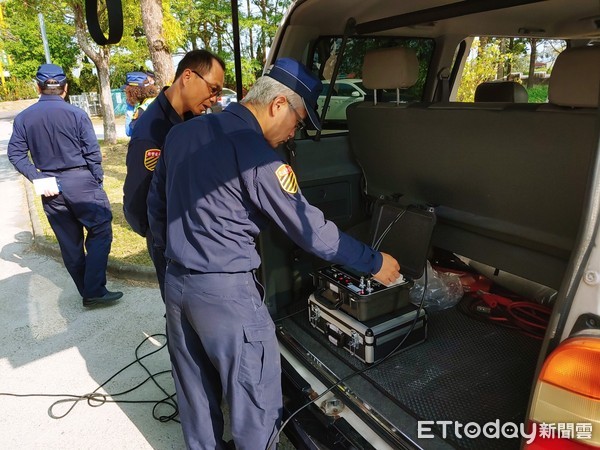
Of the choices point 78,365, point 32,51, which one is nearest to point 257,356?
point 78,365

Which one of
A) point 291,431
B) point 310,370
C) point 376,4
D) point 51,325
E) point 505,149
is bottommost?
point 51,325

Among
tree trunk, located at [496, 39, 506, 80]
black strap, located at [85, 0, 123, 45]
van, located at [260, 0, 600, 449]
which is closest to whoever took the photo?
van, located at [260, 0, 600, 449]

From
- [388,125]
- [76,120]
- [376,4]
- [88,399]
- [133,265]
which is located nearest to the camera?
[376,4]

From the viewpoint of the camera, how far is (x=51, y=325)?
3949mm

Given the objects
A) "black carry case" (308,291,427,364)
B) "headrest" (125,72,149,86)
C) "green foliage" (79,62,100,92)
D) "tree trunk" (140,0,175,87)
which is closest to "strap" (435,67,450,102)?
"black carry case" (308,291,427,364)

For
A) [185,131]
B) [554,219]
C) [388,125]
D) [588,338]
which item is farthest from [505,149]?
[185,131]

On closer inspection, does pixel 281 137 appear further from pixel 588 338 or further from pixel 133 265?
pixel 133 265

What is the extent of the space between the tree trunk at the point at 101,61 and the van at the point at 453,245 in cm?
1024

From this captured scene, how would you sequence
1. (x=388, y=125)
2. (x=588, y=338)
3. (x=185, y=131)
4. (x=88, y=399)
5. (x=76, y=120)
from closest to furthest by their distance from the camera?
(x=588, y=338) → (x=185, y=131) → (x=388, y=125) → (x=88, y=399) → (x=76, y=120)

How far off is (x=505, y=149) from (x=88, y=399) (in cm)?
291

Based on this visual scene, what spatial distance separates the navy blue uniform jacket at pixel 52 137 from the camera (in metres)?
3.87

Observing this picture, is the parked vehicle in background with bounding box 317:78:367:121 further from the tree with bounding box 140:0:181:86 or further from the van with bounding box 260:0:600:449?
the tree with bounding box 140:0:181:86

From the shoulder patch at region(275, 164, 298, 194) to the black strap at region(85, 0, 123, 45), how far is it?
0.78 m

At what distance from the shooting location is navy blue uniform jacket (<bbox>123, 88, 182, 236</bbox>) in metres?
2.47
